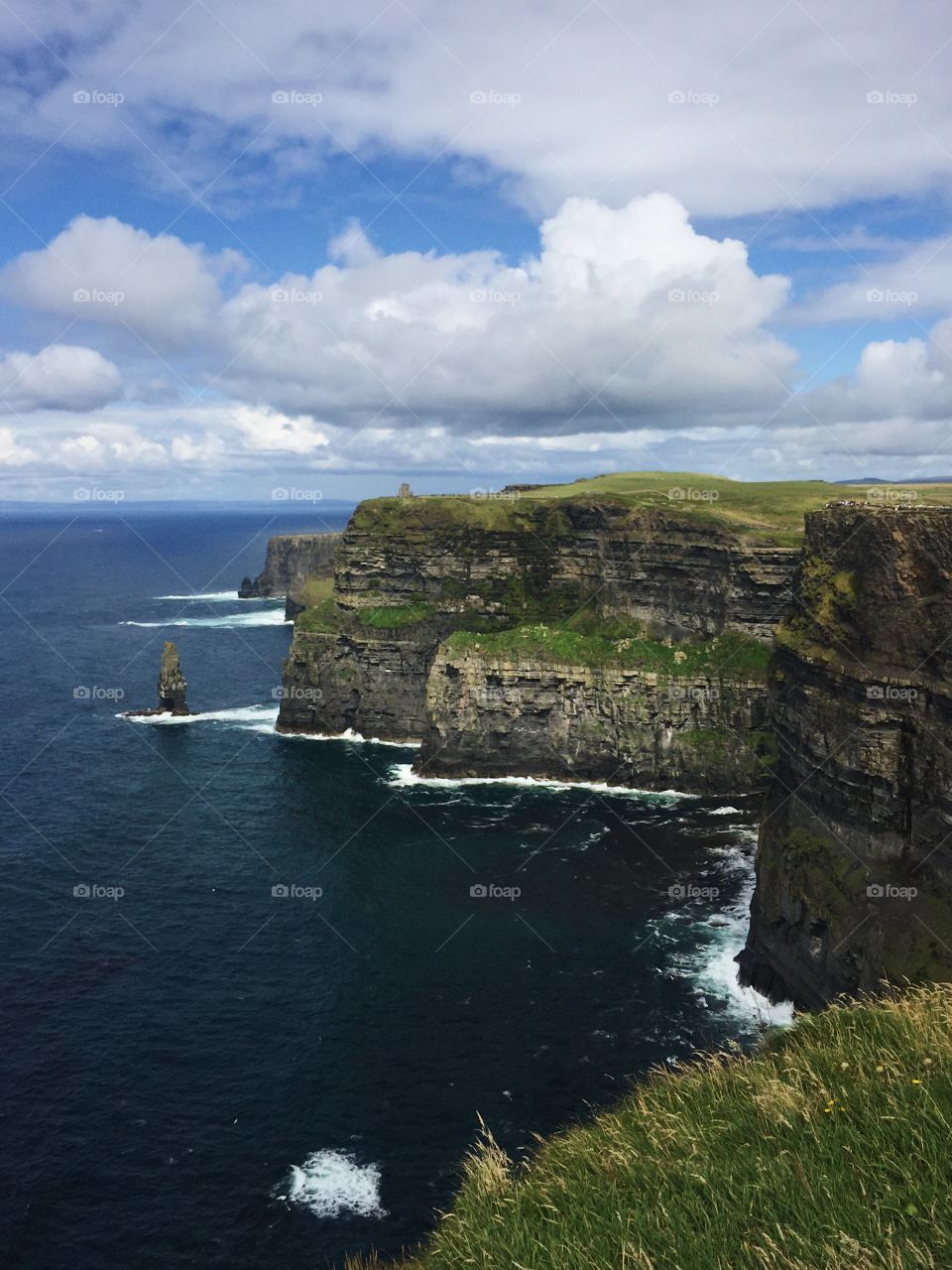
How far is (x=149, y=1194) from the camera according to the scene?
123ft

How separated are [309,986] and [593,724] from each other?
50753 mm

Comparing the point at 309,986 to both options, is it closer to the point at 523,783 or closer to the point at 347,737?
the point at 523,783

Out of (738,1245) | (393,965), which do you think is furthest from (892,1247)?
(393,965)

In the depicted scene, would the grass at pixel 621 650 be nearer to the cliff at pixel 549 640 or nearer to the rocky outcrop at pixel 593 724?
the cliff at pixel 549 640

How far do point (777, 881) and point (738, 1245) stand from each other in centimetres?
3566

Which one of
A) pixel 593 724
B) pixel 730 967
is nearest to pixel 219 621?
pixel 593 724

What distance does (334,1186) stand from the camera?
37.7 metres

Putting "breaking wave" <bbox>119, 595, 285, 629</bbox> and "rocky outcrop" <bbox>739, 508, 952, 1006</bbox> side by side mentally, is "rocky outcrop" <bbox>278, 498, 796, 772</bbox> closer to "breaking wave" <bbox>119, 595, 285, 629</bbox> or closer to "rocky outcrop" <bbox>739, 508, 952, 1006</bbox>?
"rocky outcrop" <bbox>739, 508, 952, 1006</bbox>

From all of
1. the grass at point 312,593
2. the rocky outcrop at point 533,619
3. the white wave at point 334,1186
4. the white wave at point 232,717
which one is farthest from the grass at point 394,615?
the white wave at point 334,1186

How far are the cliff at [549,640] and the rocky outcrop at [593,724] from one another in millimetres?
159

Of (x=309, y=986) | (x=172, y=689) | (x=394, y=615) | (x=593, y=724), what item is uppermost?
(x=394, y=615)

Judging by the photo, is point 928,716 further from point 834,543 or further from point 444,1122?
point 444,1122

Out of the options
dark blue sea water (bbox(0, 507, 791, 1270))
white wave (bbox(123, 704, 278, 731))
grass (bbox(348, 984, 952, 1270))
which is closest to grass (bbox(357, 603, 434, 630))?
white wave (bbox(123, 704, 278, 731))

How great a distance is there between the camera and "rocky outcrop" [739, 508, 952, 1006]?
37.9 meters
